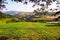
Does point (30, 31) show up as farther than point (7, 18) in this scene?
No

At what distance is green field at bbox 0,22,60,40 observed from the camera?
23.2 feet

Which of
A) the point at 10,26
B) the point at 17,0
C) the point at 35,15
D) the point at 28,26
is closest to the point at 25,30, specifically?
the point at 28,26

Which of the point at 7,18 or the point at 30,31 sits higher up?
the point at 7,18

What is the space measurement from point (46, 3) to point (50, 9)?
1.40ft

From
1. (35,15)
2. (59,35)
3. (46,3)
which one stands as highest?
(46,3)

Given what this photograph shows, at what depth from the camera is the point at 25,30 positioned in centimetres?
760

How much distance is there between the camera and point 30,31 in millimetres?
7539

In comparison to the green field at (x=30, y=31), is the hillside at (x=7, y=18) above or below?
above

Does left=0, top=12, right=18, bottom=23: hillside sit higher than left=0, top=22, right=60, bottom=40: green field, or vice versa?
left=0, top=12, right=18, bottom=23: hillside

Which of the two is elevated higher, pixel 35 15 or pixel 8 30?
pixel 35 15

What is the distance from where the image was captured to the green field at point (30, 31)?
7082 millimetres

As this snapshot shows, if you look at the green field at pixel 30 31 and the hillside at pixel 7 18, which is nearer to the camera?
the green field at pixel 30 31

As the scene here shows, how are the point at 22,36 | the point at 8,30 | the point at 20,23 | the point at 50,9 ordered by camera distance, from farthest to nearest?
the point at 50,9, the point at 20,23, the point at 8,30, the point at 22,36

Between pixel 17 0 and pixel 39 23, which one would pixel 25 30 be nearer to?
pixel 39 23
